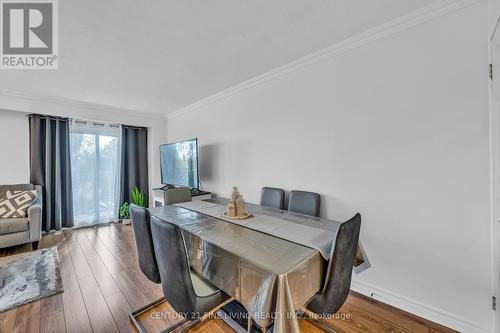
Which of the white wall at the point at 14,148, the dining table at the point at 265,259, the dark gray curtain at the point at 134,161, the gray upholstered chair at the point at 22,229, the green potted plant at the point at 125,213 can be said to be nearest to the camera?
the dining table at the point at 265,259

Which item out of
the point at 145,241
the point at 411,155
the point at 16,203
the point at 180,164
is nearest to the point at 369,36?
the point at 411,155

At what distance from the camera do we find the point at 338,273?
1.21m

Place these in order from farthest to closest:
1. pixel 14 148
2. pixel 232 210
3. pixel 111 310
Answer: pixel 14 148 < pixel 232 210 < pixel 111 310

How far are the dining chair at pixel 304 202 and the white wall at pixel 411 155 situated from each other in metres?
0.11

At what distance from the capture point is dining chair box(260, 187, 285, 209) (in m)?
2.48

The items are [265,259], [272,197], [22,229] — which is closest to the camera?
[265,259]

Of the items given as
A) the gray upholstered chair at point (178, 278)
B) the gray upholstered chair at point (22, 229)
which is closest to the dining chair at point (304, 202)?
the gray upholstered chair at point (178, 278)

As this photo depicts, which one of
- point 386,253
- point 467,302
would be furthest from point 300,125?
point 467,302

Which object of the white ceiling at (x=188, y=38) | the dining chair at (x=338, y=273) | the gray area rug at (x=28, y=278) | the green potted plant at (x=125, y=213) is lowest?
the gray area rug at (x=28, y=278)

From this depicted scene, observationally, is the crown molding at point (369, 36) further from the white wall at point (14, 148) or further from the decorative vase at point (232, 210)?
the white wall at point (14, 148)

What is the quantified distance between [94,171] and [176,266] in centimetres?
416

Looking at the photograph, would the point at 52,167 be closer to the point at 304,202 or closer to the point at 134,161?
the point at 134,161

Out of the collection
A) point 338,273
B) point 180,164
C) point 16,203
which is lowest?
point 338,273

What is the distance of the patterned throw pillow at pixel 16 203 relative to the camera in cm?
299
